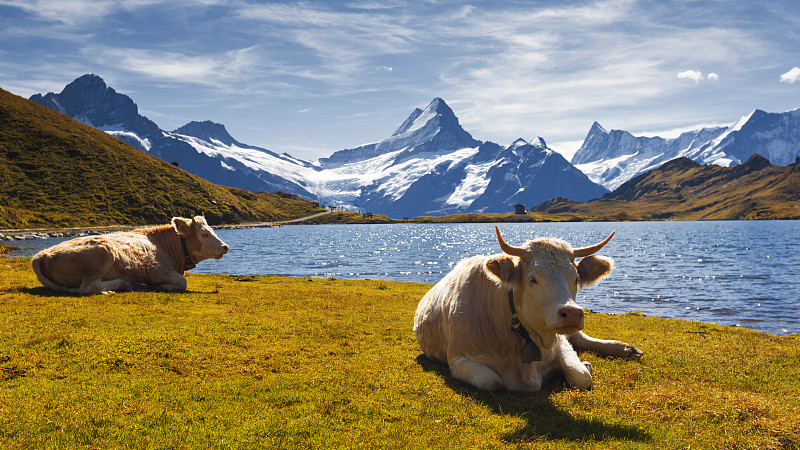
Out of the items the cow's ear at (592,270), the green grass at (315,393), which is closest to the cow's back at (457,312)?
the green grass at (315,393)

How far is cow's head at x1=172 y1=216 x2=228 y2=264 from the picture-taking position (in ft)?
62.9

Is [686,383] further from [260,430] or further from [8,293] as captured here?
[8,293]

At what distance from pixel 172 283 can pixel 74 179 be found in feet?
518

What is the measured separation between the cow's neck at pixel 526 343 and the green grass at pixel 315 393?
72 centimetres

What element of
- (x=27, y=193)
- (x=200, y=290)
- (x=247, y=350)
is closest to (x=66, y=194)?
(x=27, y=193)

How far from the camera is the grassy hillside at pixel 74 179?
129m

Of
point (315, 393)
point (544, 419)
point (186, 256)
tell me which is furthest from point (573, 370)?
point (186, 256)

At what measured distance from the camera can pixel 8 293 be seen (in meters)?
15.4

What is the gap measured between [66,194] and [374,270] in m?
125

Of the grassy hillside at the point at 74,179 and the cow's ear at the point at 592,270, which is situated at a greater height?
the grassy hillside at the point at 74,179

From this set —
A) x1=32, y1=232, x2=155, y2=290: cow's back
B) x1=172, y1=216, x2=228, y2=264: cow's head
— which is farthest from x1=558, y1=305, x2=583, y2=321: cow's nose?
x1=32, y1=232, x2=155, y2=290: cow's back

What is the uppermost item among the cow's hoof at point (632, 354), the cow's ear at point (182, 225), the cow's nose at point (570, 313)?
the cow's ear at point (182, 225)

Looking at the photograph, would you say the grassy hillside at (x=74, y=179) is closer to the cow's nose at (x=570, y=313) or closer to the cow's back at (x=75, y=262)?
the cow's back at (x=75, y=262)

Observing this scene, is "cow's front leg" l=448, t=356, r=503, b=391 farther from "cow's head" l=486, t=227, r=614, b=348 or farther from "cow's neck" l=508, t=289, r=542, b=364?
"cow's head" l=486, t=227, r=614, b=348
